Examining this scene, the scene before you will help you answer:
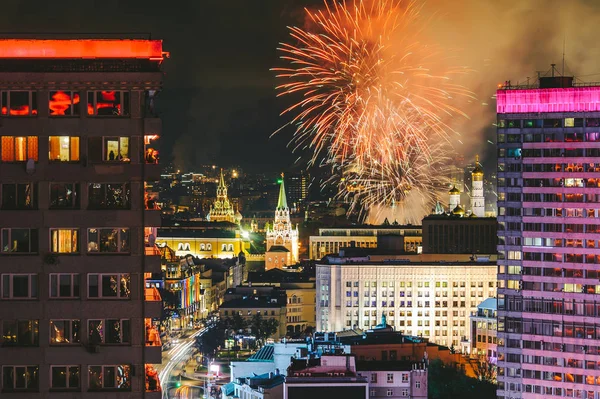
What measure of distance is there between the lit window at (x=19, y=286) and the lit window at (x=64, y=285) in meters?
0.42

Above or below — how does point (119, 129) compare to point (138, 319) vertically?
above

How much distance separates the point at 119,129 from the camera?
39500 mm

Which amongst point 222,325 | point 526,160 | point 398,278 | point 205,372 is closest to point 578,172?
point 526,160

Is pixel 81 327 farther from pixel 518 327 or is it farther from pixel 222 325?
pixel 222 325

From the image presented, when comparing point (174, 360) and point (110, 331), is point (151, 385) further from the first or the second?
point (174, 360)

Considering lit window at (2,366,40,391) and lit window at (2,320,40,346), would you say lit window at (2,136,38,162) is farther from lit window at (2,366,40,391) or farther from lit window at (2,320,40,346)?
lit window at (2,366,40,391)

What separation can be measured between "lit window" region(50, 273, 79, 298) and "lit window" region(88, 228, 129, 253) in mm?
897

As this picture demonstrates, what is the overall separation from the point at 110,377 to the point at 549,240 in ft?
253

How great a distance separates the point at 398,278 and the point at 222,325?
73.7ft

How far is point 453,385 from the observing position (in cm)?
12244

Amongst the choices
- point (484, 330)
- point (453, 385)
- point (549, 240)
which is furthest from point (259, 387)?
point (484, 330)

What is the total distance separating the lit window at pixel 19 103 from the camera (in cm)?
3944

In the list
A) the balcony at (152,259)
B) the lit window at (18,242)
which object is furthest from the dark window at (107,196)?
the lit window at (18,242)

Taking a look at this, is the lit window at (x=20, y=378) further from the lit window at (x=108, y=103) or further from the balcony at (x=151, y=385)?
the lit window at (x=108, y=103)
